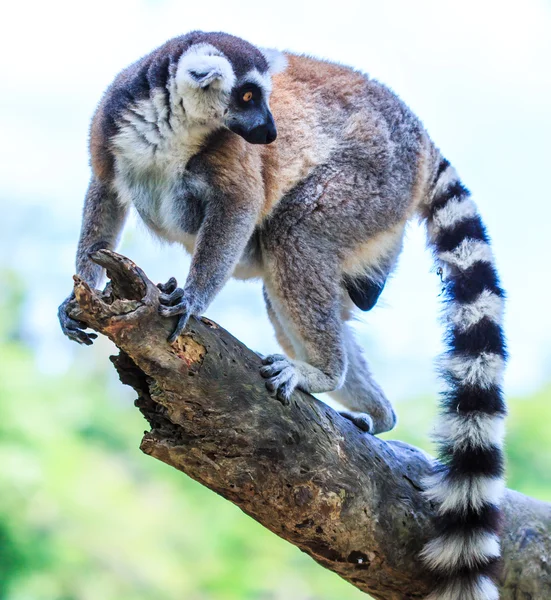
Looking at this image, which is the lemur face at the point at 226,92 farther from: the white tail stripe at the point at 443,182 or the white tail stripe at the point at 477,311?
the white tail stripe at the point at 477,311

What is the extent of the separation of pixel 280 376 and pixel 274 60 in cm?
198

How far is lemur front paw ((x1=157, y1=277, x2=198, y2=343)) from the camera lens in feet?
10.2

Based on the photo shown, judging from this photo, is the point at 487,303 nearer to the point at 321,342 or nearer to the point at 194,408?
the point at 321,342

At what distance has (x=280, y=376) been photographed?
11.8 ft

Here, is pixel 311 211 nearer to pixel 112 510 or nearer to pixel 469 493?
pixel 469 493

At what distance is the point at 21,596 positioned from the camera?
768cm

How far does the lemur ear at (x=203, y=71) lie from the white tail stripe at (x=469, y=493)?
2373 mm

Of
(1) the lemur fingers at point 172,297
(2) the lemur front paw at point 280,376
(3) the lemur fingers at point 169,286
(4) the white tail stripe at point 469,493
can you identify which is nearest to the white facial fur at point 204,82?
(3) the lemur fingers at point 169,286

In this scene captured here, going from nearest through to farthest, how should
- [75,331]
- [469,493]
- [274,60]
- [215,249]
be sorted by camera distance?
[469,493], [75,331], [215,249], [274,60]

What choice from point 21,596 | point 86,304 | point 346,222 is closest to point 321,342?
point 346,222

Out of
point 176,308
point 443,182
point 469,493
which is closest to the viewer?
point 176,308

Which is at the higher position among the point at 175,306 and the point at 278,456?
the point at 175,306

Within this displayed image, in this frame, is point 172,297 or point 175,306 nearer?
point 175,306

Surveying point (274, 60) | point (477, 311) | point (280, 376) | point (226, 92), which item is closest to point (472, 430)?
point (477, 311)
